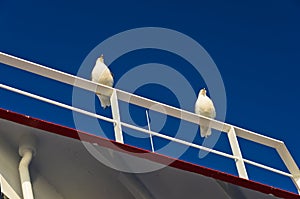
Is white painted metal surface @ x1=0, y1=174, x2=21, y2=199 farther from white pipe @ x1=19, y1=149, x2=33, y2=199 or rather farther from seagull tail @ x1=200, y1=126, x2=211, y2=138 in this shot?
seagull tail @ x1=200, y1=126, x2=211, y2=138

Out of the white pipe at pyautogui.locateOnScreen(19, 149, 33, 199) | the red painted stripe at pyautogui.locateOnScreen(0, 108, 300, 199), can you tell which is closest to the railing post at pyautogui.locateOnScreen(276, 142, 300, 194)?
the red painted stripe at pyautogui.locateOnScreen(0, 108, 300, 199)

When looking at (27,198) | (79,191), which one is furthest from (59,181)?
(27,198)

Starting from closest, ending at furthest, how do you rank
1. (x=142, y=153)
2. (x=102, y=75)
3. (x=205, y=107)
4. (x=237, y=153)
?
(x=142, y=153) → (x=237, y=153) → (x=102, y=75) → (x=205, y=107)

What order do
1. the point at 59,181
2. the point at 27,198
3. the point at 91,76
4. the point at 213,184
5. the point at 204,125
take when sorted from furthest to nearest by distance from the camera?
the point at 91,76, the point at 204,125, the point at 213,184, the point at 59,181, the point at 27,198

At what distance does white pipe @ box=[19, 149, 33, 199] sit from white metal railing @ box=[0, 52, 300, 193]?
0.59 meters

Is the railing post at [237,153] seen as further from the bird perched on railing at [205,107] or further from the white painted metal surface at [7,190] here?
the white painted metal surface at [7,190]

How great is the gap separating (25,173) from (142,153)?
3.67 feet

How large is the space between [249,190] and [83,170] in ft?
5.92

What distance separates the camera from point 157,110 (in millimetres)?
6094

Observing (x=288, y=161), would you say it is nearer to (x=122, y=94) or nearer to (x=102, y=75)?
(x=122, y=94)

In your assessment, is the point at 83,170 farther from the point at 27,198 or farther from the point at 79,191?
the point at 27,198

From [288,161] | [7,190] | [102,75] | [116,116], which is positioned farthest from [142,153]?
[102,75]

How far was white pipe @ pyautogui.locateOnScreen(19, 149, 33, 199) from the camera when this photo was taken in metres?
4.69

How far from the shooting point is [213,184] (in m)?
5.68
